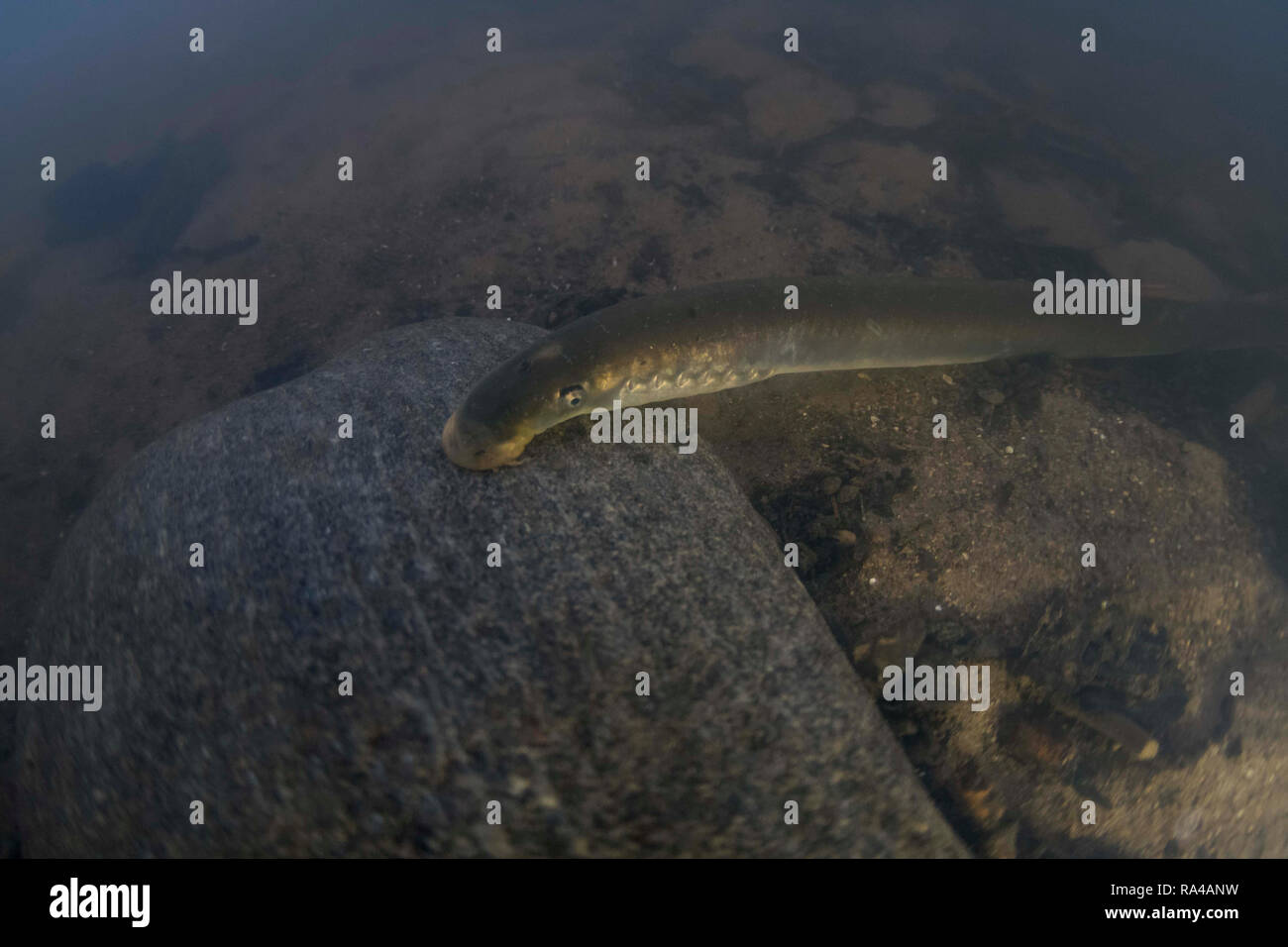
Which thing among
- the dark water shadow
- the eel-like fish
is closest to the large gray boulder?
the eel-like fish

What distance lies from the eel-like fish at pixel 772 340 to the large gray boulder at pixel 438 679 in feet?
1.17

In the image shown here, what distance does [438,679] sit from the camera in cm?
229

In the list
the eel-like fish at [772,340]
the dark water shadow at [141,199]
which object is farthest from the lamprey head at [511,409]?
the dark water shadow at [141,199]

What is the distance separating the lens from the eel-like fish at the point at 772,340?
305cm

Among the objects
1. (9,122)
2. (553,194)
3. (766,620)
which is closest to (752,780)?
(766,620)

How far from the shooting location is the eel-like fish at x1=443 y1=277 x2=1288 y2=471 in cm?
305

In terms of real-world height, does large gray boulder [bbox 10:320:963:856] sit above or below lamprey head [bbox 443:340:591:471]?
below

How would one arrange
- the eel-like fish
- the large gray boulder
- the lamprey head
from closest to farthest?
the large gray boulder, the lamprey head, the eel-like fish

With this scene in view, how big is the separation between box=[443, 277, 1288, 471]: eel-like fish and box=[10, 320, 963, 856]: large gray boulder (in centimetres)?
36

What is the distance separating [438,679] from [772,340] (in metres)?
3.00

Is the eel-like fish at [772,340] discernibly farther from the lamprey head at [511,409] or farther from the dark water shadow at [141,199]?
the dark water shadow at [141,199]

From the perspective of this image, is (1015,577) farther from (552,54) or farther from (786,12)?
(786,12)

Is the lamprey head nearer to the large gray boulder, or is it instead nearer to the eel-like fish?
the eel-like fish
